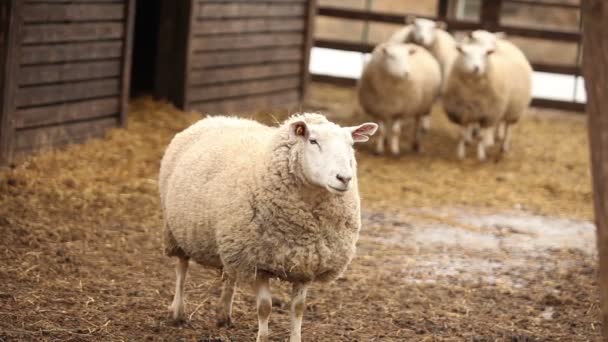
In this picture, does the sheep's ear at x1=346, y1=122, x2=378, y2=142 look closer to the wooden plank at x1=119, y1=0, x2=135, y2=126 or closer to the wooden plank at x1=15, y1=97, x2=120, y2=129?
the wooden plank at x1=15, y1=97, x2=120, y2=129

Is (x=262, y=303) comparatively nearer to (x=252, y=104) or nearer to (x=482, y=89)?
(x=482, y=89)

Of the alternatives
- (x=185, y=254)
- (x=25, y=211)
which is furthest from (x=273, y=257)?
(x=25, y=211)

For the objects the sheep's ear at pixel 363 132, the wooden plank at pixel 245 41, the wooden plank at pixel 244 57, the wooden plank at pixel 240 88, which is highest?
the sheep's ear at pixel 363 132

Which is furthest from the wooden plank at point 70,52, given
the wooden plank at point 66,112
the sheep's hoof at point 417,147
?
the sheep's hoof at point 417,147

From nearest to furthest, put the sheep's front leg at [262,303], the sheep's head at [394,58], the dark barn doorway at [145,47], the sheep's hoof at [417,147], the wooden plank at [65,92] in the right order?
the sheep's front leg at [262,303]
the wooden plank at [65,92]
the sheep's head at [394,58]
the sheep's hoof at [417,147]
the dark barn doorway at [145,47]

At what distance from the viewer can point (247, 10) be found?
1328 cm

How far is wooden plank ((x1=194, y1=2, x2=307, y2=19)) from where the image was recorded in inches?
486

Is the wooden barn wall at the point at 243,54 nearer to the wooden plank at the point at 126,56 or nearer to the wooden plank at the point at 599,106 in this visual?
the wooden plank at the point at 126,56

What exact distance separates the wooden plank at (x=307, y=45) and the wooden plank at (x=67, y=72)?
14.6 feet

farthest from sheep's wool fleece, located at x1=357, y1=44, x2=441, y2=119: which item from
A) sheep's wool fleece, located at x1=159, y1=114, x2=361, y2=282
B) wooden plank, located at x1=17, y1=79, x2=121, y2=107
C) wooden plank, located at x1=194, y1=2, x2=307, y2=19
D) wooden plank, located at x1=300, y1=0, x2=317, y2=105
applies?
sheep's wool fleece, located at x1=159, y1=114, x2=361, y2=282

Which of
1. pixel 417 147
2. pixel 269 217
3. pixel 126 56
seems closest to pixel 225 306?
pixel 269 217

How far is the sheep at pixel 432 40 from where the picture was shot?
13.9 meters

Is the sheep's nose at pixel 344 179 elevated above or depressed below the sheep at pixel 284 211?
above

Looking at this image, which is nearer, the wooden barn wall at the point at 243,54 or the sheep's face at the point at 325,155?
the sheep's face at the point at 325,155
